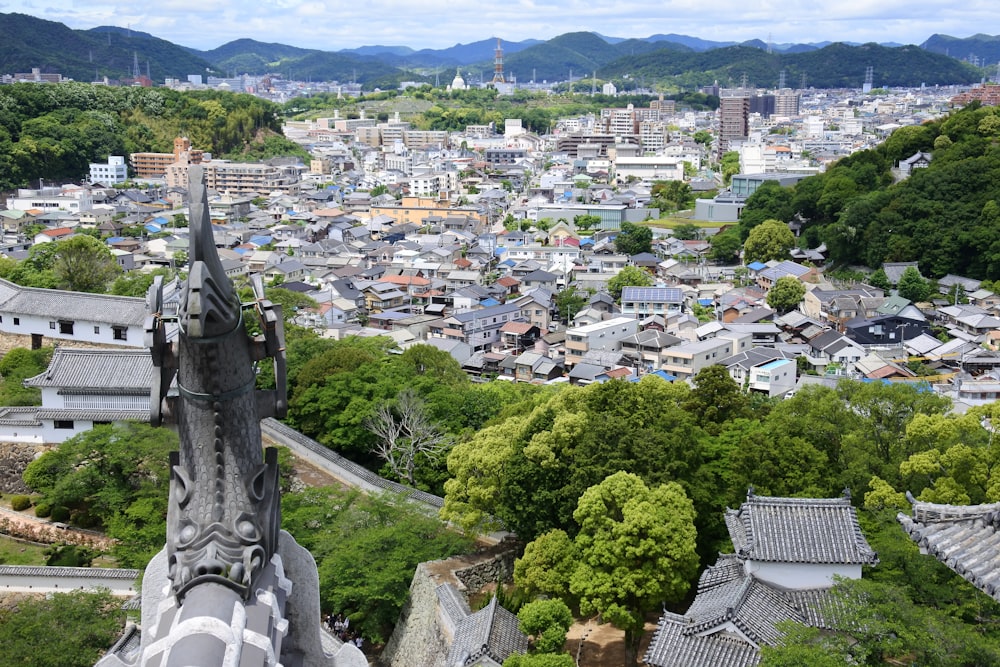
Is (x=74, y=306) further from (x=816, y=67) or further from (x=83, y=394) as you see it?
(x=816, y=67)

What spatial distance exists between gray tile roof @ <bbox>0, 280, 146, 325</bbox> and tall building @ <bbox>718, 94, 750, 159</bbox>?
79.7 meters

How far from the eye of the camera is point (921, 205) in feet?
134

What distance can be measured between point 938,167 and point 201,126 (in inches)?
2200

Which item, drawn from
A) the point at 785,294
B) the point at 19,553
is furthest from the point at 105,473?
the point at 785,294

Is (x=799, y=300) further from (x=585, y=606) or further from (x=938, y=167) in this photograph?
(x=585, y=606)

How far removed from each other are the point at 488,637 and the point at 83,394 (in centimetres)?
1006

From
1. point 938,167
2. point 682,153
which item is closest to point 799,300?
point 938,167

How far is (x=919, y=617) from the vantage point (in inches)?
332

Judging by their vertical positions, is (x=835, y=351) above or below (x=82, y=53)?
below

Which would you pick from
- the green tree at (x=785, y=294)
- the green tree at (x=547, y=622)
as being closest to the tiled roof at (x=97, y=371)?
the green tree at (x=547, y=622)

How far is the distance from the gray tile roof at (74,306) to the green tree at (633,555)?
41.4ft

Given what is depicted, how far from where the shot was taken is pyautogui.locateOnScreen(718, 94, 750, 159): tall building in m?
93.4

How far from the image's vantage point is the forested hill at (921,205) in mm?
39156

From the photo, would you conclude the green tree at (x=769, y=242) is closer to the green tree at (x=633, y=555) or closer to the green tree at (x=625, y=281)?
the green tree at (x=625, y=281)
